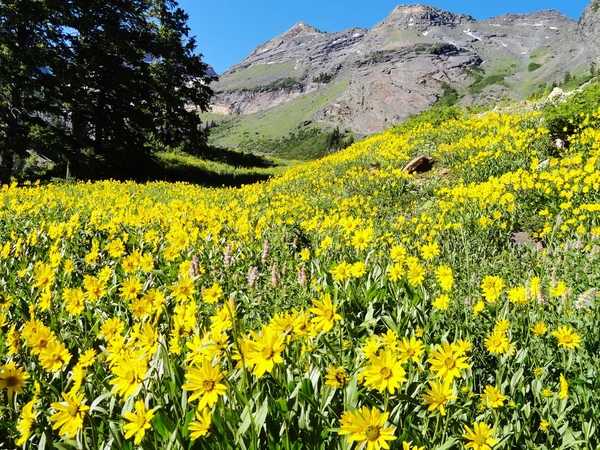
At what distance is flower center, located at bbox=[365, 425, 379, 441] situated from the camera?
1.17 metres

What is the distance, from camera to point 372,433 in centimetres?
117

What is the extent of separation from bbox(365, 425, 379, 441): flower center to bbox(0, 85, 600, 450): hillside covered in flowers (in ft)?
0.04

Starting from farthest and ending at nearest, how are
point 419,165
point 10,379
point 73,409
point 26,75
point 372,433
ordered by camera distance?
point 26,75 < point 419,165 < point 10,379 < point 73,409 < point 372,433

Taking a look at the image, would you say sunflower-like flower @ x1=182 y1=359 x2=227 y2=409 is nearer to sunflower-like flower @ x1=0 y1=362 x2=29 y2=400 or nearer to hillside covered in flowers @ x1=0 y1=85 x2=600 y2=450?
hillside covered in flowers @ x1=0 y1=85 x2=600 y2=450

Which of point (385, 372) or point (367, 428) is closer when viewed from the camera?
point (367, 428)

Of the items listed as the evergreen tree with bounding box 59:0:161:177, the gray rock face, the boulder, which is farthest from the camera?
the gray rock face

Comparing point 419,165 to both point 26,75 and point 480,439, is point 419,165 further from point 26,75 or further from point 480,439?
point 26,75

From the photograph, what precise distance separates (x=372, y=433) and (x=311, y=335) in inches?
18.4

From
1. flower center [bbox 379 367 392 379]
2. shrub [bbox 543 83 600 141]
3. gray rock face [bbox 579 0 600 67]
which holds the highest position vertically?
gray rock face [bbox 579 0 600 67]

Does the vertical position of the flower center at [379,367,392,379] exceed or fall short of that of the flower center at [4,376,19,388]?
it falls short

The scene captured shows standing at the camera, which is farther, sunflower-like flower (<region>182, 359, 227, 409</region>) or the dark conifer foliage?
the dark conifer foliage

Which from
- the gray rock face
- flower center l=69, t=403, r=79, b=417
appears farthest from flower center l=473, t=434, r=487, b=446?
the gray rock face

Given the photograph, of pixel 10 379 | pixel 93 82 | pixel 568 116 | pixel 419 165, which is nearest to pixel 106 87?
pixel 93 82

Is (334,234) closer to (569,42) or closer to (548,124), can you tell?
(548,124)
